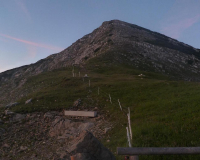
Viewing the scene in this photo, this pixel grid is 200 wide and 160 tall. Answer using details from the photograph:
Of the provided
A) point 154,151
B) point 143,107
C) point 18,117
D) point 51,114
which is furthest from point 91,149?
point 18,117

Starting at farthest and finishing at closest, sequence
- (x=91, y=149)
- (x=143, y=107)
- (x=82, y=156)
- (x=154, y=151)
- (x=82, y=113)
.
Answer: (x=82, y=113), (x=143, y=107), (x=91, y=149), (x=82, y=156), (x=154, y=151)

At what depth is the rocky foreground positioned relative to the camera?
1218 cm

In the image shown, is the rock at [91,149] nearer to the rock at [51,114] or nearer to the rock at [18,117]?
the rock at [51,114]

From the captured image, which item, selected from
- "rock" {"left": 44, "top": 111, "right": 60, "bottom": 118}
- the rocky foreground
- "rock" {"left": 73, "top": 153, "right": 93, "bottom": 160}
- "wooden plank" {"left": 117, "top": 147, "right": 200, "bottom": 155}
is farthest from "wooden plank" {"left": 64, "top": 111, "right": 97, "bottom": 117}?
"wooden plank" {"left": 117, "top": 147, "right": 200, "bottom": 155}

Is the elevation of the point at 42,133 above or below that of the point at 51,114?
below

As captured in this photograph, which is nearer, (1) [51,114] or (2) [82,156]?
(2) [82,156]

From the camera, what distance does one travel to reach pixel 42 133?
15.7m

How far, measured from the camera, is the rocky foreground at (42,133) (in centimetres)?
1218

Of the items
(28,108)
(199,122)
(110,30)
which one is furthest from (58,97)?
(110,30)

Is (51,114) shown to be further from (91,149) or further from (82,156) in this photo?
(82,156)

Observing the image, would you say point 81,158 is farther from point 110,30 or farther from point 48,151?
point 110,30

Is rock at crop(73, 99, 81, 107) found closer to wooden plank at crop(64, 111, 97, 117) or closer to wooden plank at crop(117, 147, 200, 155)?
wooden plank at crop(64, 111, 97, 117)

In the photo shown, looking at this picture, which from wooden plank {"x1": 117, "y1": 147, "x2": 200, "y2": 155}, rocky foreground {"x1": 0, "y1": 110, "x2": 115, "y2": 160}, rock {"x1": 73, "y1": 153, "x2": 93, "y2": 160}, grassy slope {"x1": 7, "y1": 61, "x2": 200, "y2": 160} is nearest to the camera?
wooden plank {"x1": 117, "y1": 147, "x2": 200, "y2": 155}

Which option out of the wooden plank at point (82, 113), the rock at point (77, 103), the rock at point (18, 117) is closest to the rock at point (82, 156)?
the wooden plank at point (82, 113)
